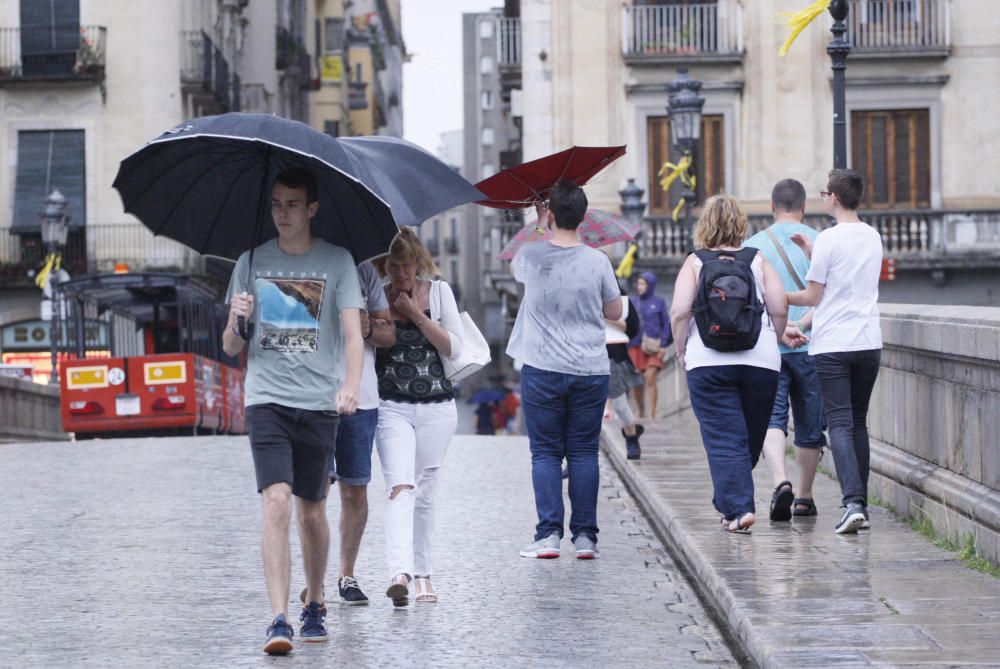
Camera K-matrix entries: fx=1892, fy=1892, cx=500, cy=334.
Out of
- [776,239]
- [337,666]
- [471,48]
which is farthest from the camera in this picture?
[471,48]

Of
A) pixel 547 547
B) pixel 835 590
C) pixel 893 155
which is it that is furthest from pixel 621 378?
pixel 893 155

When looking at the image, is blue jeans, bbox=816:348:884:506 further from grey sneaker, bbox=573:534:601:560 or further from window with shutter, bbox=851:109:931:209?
window with shutter, bbox=851:109:931:209

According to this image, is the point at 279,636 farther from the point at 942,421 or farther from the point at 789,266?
the point at 789,266

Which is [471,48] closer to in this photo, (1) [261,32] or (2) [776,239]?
(1) [261,32]

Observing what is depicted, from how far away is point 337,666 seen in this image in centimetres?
681

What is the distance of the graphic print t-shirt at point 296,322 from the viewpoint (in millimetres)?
6961

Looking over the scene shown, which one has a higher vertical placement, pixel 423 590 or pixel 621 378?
pixel 621 378

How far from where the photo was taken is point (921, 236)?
36.1 metres

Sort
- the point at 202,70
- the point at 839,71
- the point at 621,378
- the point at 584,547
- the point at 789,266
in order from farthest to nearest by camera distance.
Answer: the point at 202,70 → the point at 839,71 → the point at 621,378 → the point at 789,266 → the point at 584,547

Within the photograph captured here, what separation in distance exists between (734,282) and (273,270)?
332 cm

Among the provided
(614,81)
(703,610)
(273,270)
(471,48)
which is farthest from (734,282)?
(471,48)

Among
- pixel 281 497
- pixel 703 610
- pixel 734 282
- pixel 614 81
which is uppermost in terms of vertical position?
pixel 614 81

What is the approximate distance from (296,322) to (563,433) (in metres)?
2.93

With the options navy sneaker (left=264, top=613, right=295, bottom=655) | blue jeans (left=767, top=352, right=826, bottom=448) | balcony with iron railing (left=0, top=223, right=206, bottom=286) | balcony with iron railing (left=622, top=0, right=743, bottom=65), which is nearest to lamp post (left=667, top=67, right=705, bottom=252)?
balcony with iron railing (left=622, top=0, right=743, bottom=65)
